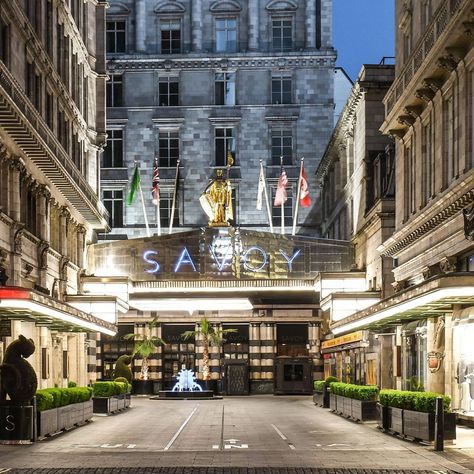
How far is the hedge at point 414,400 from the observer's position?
104 ft

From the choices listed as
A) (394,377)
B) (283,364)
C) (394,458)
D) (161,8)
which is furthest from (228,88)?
(394,458)

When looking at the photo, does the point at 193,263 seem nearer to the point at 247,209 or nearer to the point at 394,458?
the point at 247,209

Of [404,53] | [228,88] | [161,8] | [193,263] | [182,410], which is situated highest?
[161,8]

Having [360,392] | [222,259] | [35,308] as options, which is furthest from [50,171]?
[222,259]

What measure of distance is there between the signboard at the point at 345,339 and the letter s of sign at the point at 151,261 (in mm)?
11760

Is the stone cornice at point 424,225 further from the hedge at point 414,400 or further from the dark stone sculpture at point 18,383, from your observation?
the dark stone sculpture at point 18,383

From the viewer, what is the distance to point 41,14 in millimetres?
55500

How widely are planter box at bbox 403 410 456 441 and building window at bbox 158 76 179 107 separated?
225 ft

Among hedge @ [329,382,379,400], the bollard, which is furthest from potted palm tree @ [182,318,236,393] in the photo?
the bollard

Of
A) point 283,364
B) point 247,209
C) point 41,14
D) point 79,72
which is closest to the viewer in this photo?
point 41,14

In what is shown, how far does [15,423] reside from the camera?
1321 inches

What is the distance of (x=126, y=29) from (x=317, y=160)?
18735 millimetres

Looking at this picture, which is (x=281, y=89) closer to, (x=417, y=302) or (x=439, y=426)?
(x=417, y=302)

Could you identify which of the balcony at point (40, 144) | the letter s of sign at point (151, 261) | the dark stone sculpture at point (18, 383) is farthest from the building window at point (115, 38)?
the dark stone sculpture at point (18, 383)
